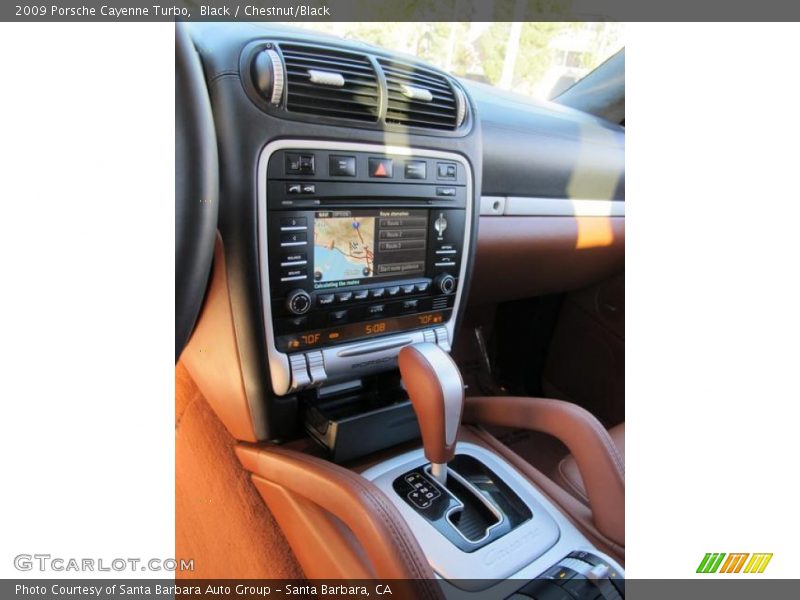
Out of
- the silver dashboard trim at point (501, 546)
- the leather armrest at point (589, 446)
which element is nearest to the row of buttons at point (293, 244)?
the silver dashboard trim at point (501, 546)

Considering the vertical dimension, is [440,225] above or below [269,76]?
below

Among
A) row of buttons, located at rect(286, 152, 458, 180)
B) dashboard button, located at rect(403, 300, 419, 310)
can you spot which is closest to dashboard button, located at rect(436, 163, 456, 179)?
row of buttons, located at rect(286, 152, 458, 180)

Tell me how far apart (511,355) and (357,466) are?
1191 millimetres

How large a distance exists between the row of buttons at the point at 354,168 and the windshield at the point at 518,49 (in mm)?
357

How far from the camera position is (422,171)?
3.06ft

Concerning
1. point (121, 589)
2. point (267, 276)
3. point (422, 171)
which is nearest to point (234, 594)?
point (121, 589)

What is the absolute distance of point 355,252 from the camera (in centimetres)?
90

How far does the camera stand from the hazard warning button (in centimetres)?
87

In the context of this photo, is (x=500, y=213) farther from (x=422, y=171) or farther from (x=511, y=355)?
(x=511, y=355)

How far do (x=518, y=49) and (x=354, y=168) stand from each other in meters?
1.00

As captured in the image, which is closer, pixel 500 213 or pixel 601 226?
pixel 500 213

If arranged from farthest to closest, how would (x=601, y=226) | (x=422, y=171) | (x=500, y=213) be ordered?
(x=601, y=226) < (x=500, y=213) < (x=422, y=171)
